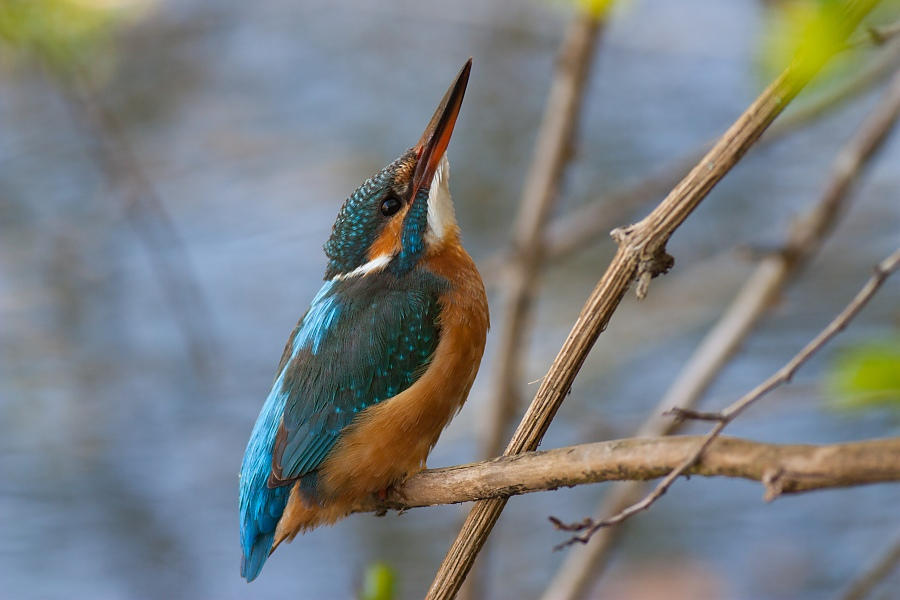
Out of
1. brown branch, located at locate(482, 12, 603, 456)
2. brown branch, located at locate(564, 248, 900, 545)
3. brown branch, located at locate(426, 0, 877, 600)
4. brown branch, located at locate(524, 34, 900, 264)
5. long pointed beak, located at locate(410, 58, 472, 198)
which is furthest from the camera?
brown branch, located at locate(482, 12, 603, 456)

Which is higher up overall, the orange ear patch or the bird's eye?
the bird's eye

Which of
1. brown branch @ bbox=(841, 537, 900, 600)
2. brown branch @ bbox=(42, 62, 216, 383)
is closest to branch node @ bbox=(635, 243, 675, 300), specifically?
brown branch @ bbox=(841, 537, 900, 600)

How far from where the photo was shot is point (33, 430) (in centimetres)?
550

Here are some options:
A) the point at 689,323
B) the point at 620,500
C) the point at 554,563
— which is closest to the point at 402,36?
the point at 689,323

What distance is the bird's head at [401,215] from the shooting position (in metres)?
2.72

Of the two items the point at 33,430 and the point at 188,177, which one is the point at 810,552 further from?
the point at 188,177

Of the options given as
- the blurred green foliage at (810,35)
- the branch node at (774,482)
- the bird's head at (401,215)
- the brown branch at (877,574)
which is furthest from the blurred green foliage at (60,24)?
Answer: the brown branch at (877,574)

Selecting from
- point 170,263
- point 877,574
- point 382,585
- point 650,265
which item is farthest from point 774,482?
point 170,263

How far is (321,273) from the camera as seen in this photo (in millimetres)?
6008

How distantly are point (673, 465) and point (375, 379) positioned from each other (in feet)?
4.28

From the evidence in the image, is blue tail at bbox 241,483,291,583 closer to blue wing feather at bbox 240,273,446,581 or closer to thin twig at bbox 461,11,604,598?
blue wing feather at bbox 240,273,446,581

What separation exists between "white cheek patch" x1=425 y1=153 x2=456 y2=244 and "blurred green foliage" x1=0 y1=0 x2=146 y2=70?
90cm

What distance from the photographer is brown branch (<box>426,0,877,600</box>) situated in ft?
Result: 4.80

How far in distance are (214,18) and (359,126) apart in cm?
193
